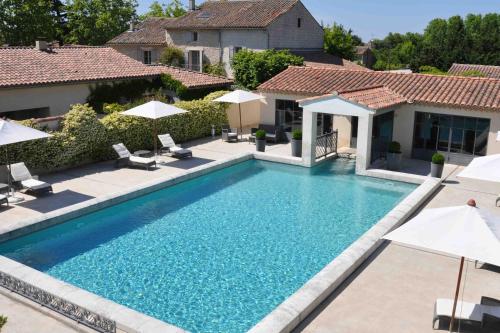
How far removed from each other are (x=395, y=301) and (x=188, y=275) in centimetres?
514

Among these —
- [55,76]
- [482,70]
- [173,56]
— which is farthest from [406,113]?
[482,70]

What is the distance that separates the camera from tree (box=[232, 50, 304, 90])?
3459cm

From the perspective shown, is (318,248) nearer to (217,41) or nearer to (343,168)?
(343,168)

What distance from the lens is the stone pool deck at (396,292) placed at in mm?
9664

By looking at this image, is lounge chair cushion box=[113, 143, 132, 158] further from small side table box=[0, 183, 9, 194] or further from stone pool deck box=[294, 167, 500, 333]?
stone pool deck box=[294, 167, 500, 333]

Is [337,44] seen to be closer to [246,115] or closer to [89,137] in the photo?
[246,115]

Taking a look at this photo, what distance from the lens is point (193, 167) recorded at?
72.3 ft

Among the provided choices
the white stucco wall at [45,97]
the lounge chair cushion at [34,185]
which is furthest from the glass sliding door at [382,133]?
the white stucco wall at [45,97]

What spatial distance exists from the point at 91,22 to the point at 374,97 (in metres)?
63.9

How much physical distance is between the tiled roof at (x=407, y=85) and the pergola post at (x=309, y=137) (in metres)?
3.51

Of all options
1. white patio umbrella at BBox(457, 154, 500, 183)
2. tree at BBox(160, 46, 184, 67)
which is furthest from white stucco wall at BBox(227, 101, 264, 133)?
tree at BBox(160, 46, 184, 67)

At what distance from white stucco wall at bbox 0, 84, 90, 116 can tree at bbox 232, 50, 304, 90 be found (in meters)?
11.3

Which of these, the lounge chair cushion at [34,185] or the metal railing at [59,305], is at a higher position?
the lounge chair cushion at [34,185]

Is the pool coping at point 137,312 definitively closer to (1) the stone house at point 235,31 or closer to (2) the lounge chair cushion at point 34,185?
(2) the lounge chair cushion at point 34,185
